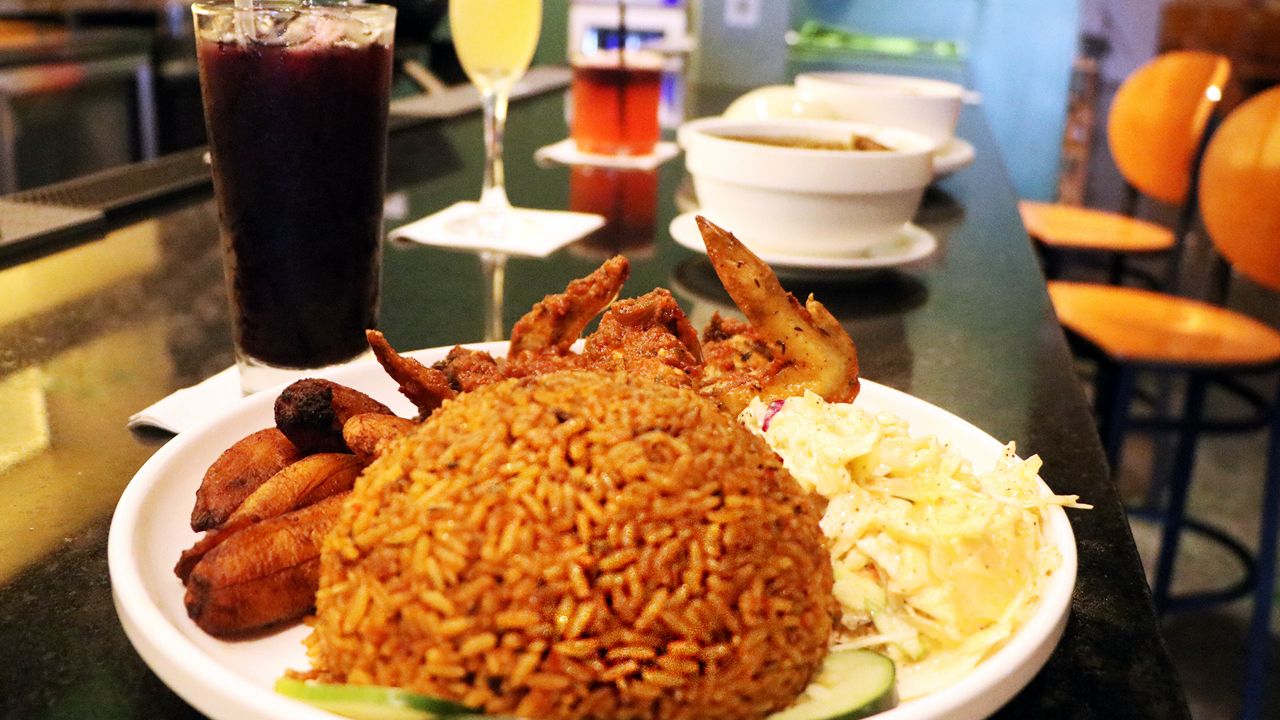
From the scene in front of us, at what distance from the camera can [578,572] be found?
0.67 metres

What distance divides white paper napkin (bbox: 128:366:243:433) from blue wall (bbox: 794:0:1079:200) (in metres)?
5.90

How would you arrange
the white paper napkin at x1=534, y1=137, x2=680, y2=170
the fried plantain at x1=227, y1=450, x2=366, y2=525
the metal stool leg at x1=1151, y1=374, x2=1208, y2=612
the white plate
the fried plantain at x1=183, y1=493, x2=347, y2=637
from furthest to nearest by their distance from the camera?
the metal stool leg at x1=1151, y1=374, x2=1208, y2=612 < the white paper napkin at x1=534, y1=137, x2=680, y2=170 < the fried plantain at x1=227, y1=450, x2=366, y2=525 < the fried plantain at x1=183, y1=493, x2=347, y2=637 < the white plate

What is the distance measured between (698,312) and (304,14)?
74cm

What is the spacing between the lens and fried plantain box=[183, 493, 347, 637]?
740 millimetres

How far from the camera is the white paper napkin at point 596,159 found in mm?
2791

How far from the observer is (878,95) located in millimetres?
2533

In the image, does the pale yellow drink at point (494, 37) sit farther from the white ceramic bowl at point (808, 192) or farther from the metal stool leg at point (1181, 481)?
the metal stool leg at point (1181, 481)

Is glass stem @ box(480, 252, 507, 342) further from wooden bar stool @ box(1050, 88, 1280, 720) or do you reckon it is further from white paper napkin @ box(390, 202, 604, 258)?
wooden bar stool @ box(1050, 88, 1280, 720)

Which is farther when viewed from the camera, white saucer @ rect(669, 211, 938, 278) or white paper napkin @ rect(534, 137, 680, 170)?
white paper napkin @ rect(534, 137, 680, 170)


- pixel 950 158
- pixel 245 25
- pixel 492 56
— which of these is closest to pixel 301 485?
pixel 245 25

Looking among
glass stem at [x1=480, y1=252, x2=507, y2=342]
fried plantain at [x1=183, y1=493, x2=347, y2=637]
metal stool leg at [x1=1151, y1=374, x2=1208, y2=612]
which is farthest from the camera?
metal stool leg at [x1=1151, y1=374, x2=1208, y2=612]

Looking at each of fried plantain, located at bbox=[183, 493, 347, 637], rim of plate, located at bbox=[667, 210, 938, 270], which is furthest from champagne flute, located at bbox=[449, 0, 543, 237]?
fried plantain, located at bbox=[183, 493, 347, 637]

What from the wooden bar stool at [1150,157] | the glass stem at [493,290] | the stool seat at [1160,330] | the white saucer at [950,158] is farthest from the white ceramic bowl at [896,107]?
the wooden bar stool at [1150,157]

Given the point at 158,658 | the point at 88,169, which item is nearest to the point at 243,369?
the point at 158,658
